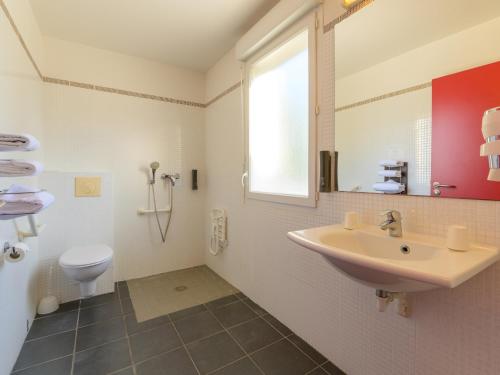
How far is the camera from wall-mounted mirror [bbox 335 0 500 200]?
0.98m

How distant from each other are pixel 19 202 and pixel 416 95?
201cm

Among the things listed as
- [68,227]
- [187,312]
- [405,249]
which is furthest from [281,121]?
[68,227]

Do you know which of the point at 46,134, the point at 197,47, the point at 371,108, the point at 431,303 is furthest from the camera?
the point at 197,47

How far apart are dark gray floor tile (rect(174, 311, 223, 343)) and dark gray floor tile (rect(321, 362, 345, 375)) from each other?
31.2 inches

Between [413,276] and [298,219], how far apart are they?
1068 mm

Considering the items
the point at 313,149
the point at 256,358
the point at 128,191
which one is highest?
the point at 313,149

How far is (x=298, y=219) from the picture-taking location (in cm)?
177

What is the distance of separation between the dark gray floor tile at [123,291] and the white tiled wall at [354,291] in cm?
→ 107

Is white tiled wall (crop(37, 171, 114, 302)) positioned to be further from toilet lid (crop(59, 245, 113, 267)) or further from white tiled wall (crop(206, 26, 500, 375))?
white tiled wall (crop(206, 26, 500, 375))

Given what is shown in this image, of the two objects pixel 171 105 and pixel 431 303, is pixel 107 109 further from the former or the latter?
pixel 431 303

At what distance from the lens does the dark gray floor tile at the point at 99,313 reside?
2.01 m

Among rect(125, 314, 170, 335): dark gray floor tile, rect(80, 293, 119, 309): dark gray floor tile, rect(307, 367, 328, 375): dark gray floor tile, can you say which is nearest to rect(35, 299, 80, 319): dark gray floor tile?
rect(80, 293, 119, 309): dark gray floor tile

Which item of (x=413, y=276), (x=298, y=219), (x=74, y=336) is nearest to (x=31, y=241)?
(x=74, y=336)

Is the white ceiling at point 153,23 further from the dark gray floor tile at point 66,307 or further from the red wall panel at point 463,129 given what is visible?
the dark gray floor tile at point 66,307
